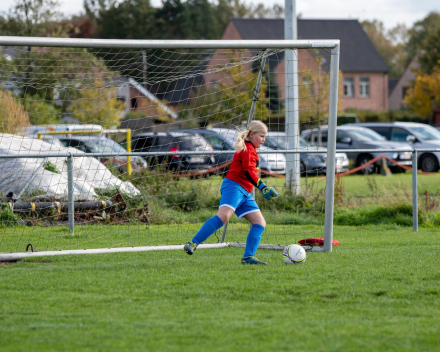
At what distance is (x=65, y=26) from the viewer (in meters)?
29.5

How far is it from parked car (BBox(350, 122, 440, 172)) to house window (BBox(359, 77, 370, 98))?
30.2m

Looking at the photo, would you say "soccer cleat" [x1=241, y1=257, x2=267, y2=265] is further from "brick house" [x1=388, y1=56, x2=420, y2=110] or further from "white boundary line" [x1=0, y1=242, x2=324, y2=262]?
"brick house" [x1=388, y1=56, x2=420, y2=110]

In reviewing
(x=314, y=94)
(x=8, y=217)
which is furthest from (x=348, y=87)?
(x=8, y=217)

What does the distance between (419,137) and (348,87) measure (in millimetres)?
31956

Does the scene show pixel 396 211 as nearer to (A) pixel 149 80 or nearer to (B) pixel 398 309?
(A) pixel 149 80

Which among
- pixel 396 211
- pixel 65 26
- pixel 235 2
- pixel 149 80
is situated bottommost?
pixel 396 211

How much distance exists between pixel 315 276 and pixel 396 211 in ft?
18.5

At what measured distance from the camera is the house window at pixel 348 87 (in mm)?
54406

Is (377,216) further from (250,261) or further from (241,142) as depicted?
(241,142)

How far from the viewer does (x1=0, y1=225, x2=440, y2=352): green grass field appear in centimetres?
394

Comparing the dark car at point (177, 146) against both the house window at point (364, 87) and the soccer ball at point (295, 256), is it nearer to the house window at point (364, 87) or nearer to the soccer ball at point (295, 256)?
the soccer ball at point (295, 256)

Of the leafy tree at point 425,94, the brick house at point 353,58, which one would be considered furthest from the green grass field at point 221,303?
the brick house at point 353,58

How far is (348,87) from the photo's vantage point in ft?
180

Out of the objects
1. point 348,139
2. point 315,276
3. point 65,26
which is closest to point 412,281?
point 315,276
